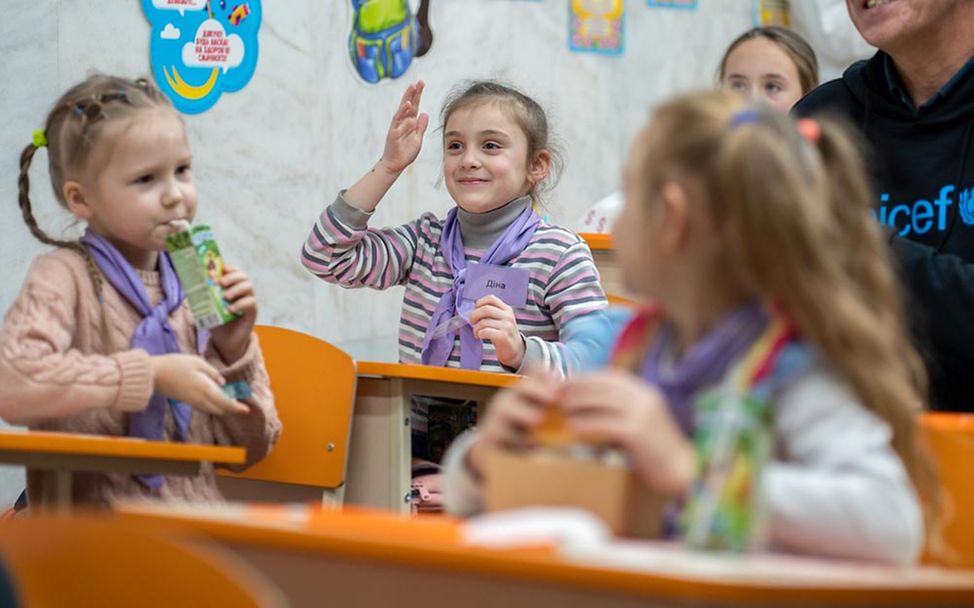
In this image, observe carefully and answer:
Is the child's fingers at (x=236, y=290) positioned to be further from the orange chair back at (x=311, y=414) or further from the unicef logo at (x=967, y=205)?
the unicef logo at (x=967, y=205)

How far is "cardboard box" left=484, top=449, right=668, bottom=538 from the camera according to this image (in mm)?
1275

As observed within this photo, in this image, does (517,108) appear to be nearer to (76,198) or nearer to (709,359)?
(76,198)

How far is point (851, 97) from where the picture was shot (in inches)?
115

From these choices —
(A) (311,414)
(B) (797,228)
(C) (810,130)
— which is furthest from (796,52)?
(B) (797,228)

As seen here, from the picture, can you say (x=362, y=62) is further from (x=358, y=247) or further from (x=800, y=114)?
(x=800, y=114)

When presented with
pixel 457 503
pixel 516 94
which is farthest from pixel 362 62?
pixel 457 503

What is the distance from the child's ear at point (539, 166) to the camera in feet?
12.4

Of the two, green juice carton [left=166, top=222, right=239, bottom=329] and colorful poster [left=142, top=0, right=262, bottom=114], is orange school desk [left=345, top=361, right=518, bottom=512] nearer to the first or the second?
green juice carton [left=166, top=222, right=239, bottom=329]

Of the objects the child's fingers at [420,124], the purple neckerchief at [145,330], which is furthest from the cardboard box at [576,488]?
the child's fingers at [420,124]

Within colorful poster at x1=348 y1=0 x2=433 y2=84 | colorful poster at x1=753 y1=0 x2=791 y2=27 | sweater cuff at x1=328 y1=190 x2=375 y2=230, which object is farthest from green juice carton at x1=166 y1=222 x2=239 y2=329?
colorful poster at x1=753 y1=0 x2=791 y2=27

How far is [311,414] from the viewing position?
9.71ft

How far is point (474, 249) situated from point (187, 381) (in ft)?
4.17

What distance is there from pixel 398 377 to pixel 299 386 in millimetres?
203

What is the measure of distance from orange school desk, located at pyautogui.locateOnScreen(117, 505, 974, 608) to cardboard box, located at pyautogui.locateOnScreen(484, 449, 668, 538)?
0.03m
